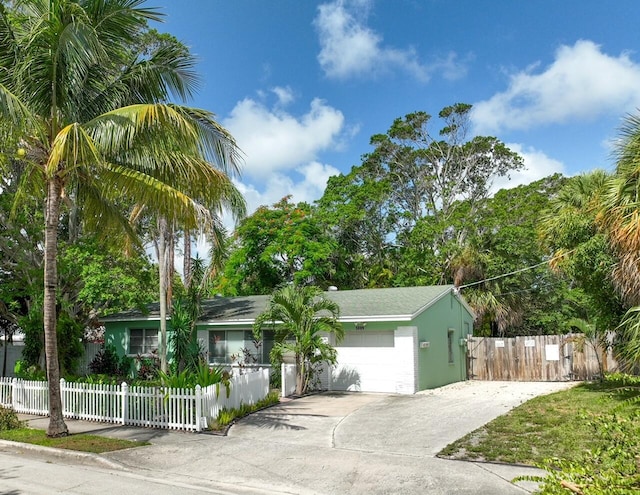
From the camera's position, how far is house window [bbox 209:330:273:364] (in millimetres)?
19672

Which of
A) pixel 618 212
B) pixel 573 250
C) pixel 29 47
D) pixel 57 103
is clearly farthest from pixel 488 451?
pixel 29 47

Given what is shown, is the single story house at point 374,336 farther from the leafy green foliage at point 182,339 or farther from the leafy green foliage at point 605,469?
the leafy green foliage at point 605,469

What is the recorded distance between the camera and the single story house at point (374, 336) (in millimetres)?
17453

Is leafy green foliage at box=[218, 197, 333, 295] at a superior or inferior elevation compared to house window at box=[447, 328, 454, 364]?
superior

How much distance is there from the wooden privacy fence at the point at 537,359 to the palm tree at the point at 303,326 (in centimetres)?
866

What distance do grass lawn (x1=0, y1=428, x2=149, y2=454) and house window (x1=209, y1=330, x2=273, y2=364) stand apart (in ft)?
29.1

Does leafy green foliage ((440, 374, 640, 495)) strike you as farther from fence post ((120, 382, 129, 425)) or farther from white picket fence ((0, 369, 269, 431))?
fence post ((120, 382, 129, 425))

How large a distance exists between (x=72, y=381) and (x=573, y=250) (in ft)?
46.9

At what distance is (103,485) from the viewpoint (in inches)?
310

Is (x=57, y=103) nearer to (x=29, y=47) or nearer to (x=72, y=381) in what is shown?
(x=29, y=47)

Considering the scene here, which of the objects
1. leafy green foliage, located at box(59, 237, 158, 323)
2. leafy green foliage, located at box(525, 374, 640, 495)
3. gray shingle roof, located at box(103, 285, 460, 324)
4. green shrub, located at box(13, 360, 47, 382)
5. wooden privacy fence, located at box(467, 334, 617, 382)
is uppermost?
leafy green foliage, located at box(59, 237, 158, 323)

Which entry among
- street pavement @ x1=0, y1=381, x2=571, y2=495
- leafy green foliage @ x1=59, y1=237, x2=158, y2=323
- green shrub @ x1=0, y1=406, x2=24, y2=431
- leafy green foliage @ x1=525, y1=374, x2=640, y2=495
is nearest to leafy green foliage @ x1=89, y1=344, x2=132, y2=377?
leafy green foliage @ x1=59, y1=237, x2=158, y2=323

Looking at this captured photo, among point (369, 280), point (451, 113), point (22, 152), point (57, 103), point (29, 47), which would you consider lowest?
point (369, 280)

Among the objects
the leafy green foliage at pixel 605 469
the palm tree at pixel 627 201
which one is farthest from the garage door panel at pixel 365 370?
the leafy green foliage at pixel 605 469
